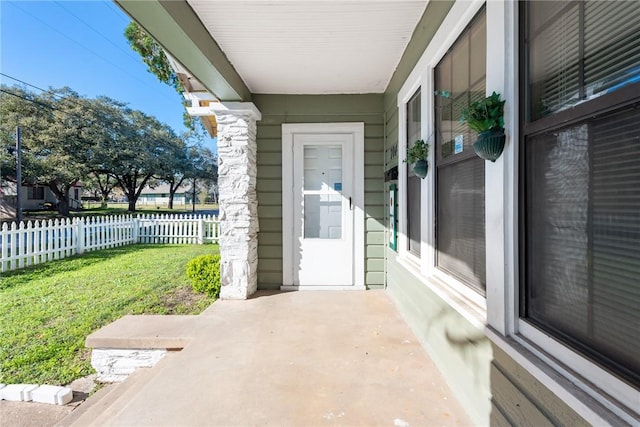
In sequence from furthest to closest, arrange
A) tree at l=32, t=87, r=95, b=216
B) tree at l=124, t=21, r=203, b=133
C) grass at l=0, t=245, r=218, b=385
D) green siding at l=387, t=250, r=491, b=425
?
1. tree at l=32, t=87, r=95, b=216
2. tree at l=124, t=21, r=203, b=133
3. grass at l=0, t=245, r=218, b=385
4. green siding at l=387, t=250, r=491, b=425

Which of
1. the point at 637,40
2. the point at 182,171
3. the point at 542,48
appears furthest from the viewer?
the point at 182,171

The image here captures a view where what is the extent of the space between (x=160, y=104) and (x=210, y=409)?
75.9 feet

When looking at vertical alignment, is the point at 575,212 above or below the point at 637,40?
below

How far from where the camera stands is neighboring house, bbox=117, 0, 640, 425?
86cm

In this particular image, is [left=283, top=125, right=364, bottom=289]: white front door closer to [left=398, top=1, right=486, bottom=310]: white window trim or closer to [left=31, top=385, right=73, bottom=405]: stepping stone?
[left=398, top=1, right=486, bottom=310]: white window trim

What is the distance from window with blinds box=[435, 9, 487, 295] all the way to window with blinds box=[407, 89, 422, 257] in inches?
19.0

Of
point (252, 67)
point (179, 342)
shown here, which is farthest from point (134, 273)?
point (252, 67)

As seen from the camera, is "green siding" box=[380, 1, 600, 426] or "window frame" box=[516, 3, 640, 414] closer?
"window frame" box=[516, 3, 640, 414]

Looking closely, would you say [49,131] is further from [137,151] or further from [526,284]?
[526,284]

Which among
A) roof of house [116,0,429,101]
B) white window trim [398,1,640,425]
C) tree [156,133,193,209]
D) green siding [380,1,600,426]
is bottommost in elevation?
green siding [380,1,600,426]

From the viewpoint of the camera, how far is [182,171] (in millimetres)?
20281

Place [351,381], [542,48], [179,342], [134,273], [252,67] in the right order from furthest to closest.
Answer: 1. [134,273]
2. [252,67]
3. [179,342]
4. [351,381]
5. [542,48]

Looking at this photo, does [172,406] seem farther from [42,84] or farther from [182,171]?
[182,171]

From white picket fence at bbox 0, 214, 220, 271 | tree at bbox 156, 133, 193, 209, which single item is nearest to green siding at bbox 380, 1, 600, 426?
white picket fence at bbox 0, 214, 220, 271
